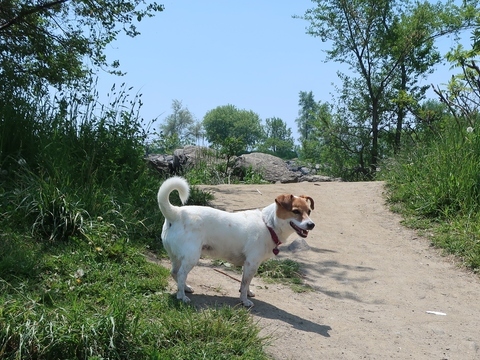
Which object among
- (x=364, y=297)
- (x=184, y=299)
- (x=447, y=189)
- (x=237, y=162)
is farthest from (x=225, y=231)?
(x=237, y=162)

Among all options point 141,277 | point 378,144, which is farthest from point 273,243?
point 378,144

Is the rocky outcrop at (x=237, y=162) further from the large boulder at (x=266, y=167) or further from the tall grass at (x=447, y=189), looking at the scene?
the tall grass at (x=447, y=189)

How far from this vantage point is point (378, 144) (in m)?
23.3

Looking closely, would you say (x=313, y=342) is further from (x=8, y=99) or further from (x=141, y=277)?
(x=8, y=99)

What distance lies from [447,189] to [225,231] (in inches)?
226

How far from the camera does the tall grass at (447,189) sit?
858 cm

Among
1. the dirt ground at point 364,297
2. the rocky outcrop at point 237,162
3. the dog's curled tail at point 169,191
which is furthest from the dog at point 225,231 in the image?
the rocky outcrop at point 237,162

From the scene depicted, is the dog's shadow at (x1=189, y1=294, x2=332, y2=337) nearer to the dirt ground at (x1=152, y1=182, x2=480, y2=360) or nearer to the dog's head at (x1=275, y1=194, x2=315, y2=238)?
the dirt ground at (x1=152, y1=182, x2=480, y2=360)

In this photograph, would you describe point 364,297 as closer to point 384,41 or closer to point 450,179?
point 450,179

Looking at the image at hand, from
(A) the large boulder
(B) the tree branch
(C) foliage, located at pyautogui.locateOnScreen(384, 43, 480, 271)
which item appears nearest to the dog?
(C) foliage, located at pyautogui.locateOnScreen(384, 43, 480, 271)

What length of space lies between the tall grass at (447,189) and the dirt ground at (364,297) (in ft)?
1.18

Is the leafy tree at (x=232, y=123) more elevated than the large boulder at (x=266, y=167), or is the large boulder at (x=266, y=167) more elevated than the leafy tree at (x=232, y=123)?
the leafy tree at (x=232, y=123)

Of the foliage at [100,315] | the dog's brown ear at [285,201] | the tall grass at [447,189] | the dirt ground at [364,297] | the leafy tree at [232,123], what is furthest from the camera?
the leafy tree at [232,123]

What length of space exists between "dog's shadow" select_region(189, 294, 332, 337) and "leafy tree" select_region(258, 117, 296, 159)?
48.7m
